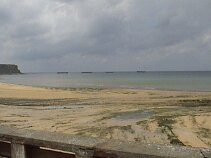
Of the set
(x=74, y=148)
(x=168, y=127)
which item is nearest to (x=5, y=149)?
(x=74, y=148)

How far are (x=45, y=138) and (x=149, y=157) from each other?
49.3 inches

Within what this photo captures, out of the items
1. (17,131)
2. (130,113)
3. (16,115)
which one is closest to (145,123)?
(130,113)

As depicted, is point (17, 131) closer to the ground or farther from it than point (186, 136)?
farther from it

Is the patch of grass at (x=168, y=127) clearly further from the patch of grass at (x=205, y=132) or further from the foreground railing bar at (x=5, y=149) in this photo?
the foreground railing bar at (x=5, y=149)

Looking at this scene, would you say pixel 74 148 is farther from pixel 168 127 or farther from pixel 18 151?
pixel 168 127

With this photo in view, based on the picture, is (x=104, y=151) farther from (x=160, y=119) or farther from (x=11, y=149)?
(x=160, y=119)

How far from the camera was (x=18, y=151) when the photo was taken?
3947 millimetres

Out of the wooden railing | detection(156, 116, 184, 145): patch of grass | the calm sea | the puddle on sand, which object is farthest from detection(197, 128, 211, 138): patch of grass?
the calm sea

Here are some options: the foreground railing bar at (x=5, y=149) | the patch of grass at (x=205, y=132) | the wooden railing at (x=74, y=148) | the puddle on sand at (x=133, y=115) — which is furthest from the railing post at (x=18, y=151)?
the puddle on sand at (x=133, y=115)

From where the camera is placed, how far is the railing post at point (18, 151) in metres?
3.93

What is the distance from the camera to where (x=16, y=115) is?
18938 mm

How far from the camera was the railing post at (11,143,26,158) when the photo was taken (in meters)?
3.93

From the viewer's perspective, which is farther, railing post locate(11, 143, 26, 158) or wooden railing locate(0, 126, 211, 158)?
railing post locate(11, 143, 26, 158)

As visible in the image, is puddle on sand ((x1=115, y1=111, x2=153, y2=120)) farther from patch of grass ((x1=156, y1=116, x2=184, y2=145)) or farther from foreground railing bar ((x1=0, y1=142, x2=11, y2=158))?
foreground railing bar ((x1=0, y1=142, x2=11, y2=158))
